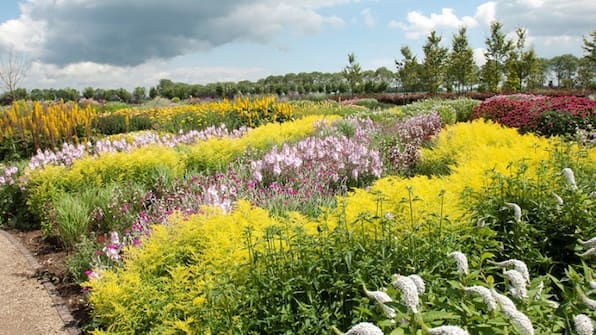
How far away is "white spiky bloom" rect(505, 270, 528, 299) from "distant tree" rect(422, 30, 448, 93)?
3466 cm

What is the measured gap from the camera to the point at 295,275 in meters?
2.48

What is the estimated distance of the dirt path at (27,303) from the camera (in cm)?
375

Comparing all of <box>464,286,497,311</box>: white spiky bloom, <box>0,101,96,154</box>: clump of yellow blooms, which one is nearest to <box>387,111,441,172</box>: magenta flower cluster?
<box>464,286,497,311</box>: white spiky bloom

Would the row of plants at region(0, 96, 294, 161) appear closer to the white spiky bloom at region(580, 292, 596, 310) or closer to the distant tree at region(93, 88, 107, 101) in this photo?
the white spiky bloom at region(580, 292, 596, 310)

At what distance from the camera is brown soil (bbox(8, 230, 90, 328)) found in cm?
401

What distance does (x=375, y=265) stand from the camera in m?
2.42

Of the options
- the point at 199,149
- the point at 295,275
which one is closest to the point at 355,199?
the point at 295,275

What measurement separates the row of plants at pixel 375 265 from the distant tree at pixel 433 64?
3235 centimetres

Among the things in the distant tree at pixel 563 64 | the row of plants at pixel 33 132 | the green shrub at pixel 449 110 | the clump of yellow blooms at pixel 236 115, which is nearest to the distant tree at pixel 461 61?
the green shrub at pixel 449 110

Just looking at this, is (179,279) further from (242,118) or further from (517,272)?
(242,118)

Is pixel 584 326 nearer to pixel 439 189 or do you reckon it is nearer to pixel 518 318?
pixel 518 318

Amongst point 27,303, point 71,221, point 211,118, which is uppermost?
point 211,118

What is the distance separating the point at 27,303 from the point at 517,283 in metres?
4.38

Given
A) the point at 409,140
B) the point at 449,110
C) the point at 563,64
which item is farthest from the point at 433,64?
the point at 563,64
